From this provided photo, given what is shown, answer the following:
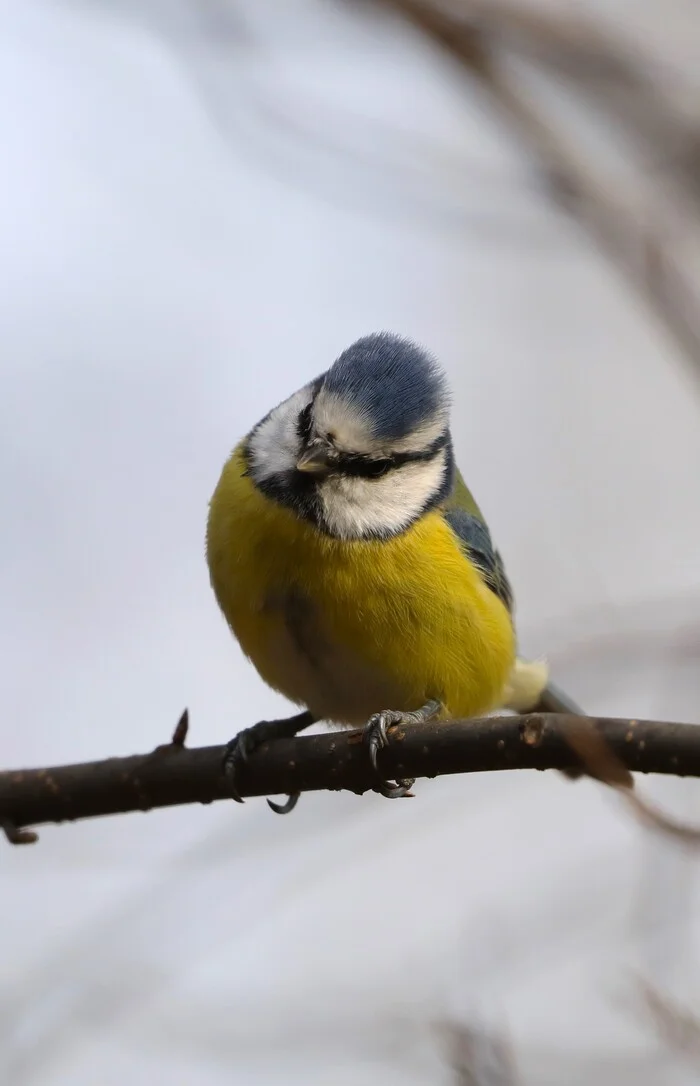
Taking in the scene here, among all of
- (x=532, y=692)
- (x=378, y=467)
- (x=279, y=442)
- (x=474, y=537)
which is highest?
(x=279, y=442)

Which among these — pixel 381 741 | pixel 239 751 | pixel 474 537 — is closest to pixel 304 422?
pixel 474 537

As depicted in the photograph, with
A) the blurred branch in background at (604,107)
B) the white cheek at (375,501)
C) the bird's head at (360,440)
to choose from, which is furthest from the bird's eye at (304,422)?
the blurred branch in background at (604,107)

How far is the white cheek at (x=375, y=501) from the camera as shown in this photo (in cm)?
281

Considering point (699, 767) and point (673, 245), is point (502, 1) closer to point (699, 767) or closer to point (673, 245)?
point (673, 245)

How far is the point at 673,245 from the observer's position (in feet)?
6.74

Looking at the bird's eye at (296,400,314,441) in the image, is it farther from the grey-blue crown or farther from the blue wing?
the blue wing

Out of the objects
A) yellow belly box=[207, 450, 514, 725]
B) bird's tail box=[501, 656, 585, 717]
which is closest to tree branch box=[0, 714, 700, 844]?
yellow belly box=[207, 450, 514, 725]

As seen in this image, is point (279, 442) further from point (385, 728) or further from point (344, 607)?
point (385, 728)

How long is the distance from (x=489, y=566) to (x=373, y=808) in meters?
0.70

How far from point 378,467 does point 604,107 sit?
3.19ft

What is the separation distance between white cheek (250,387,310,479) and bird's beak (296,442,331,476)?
0.06m

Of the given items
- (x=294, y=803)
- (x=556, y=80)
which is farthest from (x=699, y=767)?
(x=294, y=803)

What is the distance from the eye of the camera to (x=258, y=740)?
9.07 ft

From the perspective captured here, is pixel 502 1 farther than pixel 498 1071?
No
